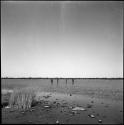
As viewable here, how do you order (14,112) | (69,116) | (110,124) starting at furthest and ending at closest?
1. (14,112)
2. (69,116)
3. (110,124)

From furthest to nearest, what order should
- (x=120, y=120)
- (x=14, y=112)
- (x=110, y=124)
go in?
(x=14, y=112) < (x=120, y=120) < (x=110, y=124)

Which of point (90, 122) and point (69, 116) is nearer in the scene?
point (90, 122)

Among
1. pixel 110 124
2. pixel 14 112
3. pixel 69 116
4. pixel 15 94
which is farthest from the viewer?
pixel 15 94

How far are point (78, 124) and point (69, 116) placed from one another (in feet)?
5.25

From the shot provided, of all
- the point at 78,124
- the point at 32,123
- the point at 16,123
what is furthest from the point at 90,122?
the point at 16,123

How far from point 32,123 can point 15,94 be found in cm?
667

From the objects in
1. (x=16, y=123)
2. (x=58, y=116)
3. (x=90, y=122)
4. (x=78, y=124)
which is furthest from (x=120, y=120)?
(x=16, y=123)

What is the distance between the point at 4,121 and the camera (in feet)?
32.2

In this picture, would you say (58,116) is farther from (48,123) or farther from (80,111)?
(80,111)

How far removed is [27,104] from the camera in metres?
13.7

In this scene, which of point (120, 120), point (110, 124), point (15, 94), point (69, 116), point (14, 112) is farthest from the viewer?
point (15, 94)

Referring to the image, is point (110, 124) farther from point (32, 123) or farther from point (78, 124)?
point (32, 123)

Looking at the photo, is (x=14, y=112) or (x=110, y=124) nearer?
(x=110, y=124)

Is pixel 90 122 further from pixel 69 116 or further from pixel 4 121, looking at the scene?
pixel 4 121
